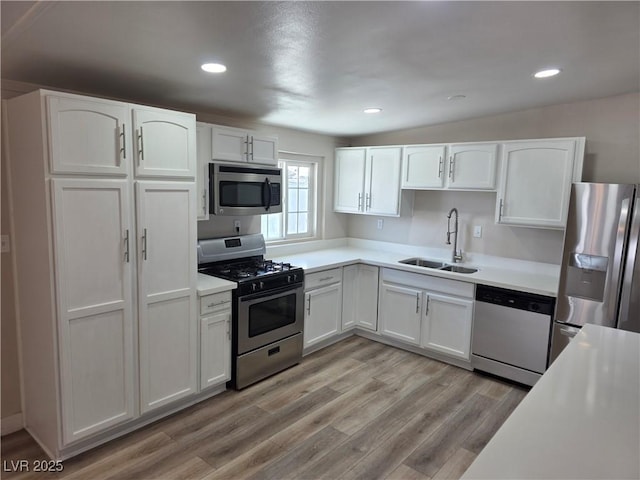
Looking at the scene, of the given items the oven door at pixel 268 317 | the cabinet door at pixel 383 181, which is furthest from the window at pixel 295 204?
the oven door at pixel 268 317

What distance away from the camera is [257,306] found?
320 cm

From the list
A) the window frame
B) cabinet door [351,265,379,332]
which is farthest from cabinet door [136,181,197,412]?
cabinet door [351,265,379,332]

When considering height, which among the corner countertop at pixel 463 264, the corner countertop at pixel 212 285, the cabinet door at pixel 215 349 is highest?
the corner countertop at pixel 463 264

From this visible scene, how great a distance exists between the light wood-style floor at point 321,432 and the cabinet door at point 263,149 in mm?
1892

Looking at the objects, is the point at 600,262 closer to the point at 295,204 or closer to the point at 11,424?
the point at 295,204

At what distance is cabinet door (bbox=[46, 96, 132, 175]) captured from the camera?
2113 mm

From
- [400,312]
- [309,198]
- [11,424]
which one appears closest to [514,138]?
[400,312]

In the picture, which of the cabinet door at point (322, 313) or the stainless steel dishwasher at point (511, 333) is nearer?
the stainless steel dishwasher at point (511, 333)

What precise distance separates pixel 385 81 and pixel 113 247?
2.01 m

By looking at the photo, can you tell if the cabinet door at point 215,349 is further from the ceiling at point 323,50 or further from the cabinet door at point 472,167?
the cabinet door at point 472,167

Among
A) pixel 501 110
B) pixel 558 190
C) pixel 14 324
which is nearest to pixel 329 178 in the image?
pixel 501 110

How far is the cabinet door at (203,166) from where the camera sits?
3.08 metres

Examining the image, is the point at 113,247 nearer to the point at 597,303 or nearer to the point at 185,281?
the point at 185,281

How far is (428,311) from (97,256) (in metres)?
2.80
